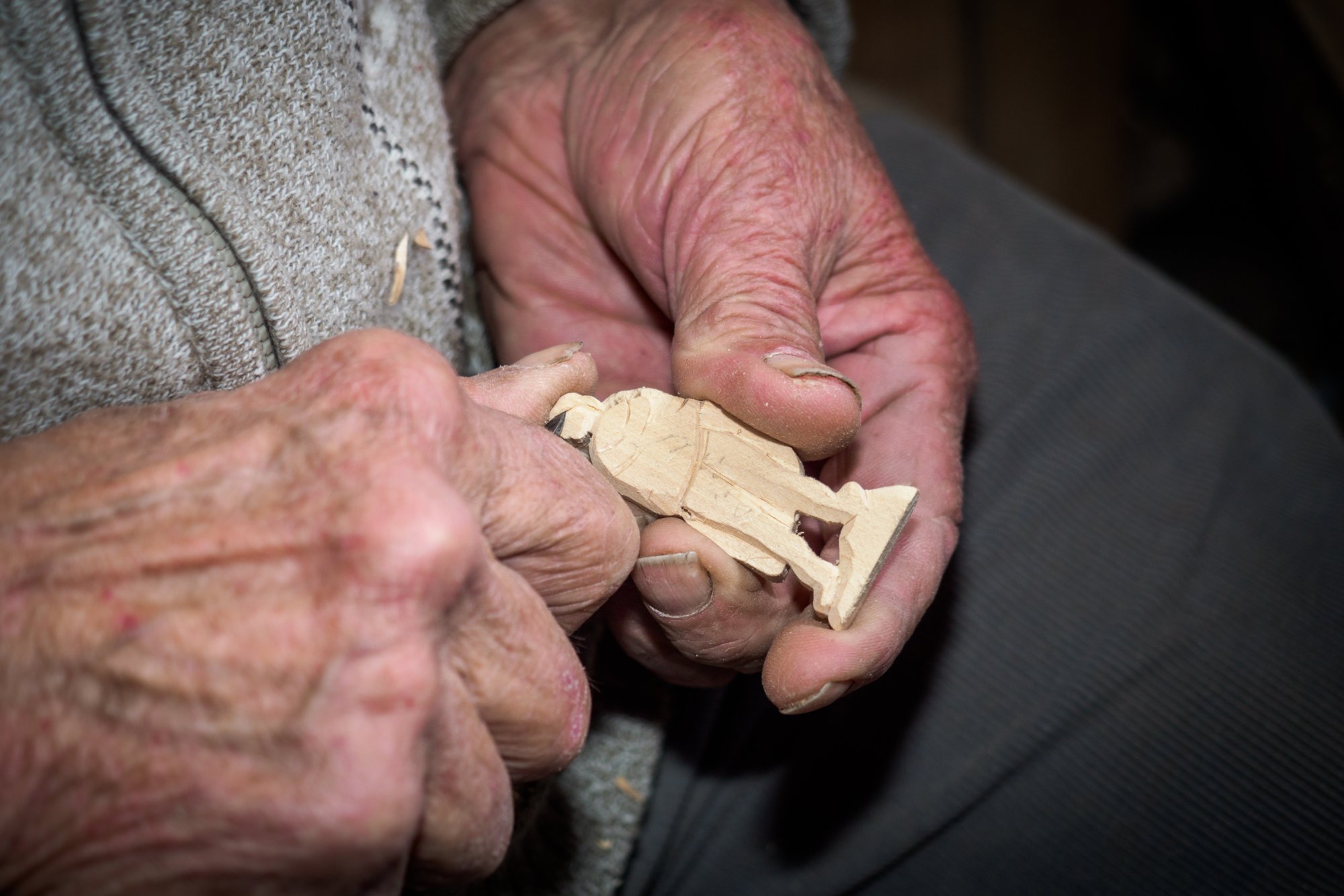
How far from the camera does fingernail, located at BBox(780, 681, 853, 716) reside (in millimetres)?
877

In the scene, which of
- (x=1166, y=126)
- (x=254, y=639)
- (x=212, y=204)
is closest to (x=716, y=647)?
(x=254, y=639)

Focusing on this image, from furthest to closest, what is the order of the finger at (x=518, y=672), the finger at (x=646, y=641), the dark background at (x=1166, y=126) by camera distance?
1. the dark background at (x=1166, y=126)
2. the finger at (x=646, y=641)
3. the finger at (x=518, y=672)

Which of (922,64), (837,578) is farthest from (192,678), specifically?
(922,64)

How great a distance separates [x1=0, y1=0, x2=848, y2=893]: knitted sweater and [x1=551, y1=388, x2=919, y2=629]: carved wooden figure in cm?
28

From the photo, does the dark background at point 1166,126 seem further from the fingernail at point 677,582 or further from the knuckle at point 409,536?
the knuckle at point 409,536

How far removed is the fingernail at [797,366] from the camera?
86 cm

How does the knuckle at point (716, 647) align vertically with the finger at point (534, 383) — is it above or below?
below

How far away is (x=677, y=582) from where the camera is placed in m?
0.88

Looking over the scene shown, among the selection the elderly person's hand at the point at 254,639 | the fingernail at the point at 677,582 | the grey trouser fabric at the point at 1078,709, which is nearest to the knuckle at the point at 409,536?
the elderly person's hand at the point at 254,639

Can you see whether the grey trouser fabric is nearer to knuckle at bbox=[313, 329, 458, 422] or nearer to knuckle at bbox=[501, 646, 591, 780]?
knuckle at bbox=[501, 646, 591, 780]

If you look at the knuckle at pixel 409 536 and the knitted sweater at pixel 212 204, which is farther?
the knitted sweater at pixel 212 204

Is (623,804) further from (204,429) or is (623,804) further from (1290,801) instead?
(1290,801)

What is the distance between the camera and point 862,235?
1.12 metres

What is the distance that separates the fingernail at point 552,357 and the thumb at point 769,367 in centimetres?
10
